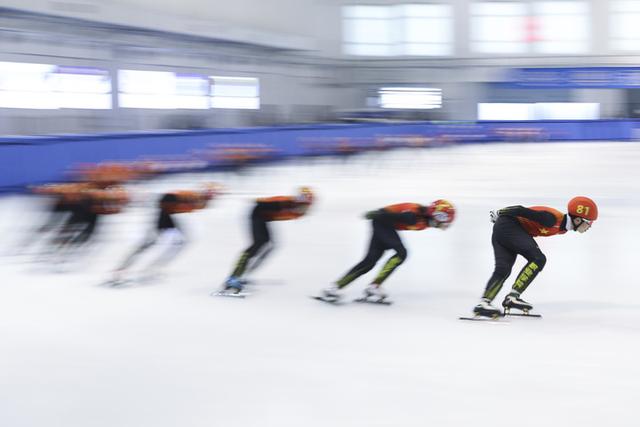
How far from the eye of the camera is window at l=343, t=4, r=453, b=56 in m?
38.7

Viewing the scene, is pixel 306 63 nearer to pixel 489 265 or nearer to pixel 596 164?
pixel 596 164

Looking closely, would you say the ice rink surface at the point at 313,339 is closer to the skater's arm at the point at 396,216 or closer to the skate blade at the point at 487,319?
the skate blade at the point at 487,319

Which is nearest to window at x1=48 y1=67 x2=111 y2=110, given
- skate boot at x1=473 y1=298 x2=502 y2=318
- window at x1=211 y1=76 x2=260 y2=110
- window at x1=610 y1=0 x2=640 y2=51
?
window at x1=211 y1=76 x2=260 y2=110

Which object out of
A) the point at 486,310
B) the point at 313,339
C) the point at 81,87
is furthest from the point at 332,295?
the point at 81,87

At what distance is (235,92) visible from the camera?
2972cm

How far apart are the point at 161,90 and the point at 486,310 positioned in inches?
827

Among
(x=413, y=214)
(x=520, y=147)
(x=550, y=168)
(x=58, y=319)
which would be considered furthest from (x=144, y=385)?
(x=520, y=147)

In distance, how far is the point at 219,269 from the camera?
8359 mm

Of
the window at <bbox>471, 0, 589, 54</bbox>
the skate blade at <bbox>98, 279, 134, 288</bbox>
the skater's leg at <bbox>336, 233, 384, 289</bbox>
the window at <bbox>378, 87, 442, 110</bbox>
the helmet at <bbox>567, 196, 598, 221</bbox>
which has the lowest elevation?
the skate blade at <bbox>98, 279, 134, 288</bbox>

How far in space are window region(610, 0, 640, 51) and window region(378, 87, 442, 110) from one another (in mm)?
8006

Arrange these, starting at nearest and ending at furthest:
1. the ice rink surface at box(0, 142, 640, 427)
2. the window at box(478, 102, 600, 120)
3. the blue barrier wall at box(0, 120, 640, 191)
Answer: the ice rink surface at box(0, 142, 640, 427), the blue barrier wall at box(0, 120, 640, 191), the window at box(478, 102, 600, 120)

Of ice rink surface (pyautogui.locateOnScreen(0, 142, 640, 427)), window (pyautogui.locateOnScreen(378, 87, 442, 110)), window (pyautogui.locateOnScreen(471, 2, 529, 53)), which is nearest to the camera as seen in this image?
ice rink surface (pyautogui.locateOnScreen(0, 142, 640, 427))

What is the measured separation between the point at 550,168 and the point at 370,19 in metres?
20.6

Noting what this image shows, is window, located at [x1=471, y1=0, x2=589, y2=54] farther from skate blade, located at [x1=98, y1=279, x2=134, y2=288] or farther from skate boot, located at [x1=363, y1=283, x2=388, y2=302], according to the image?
skate boot, located at [x1=363, y1=283, x2=388, y2=302]
